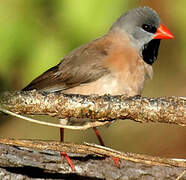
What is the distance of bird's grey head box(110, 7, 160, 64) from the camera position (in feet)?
16.1

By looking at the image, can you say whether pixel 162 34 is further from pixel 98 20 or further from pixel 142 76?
pixel 98 20

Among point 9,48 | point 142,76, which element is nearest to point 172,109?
point 9,48

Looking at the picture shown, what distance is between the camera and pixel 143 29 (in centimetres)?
509

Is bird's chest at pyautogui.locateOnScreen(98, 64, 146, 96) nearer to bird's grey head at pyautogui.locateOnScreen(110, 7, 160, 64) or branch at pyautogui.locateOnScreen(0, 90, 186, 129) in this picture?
bird's grey head at pyautogui.locateOnScreen(110, 7, 160, 64)

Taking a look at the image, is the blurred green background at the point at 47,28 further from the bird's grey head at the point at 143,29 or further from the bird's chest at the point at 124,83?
the bird's grey head at the point at 143,29

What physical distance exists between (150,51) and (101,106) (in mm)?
2540

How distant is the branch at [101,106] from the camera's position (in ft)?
8.52

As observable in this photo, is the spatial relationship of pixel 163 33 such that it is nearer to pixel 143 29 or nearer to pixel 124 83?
pixel 143 29

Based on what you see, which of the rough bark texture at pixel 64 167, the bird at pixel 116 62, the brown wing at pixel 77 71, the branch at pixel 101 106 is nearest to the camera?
the branch at pixel 101 106

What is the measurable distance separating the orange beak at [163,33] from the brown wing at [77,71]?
1.79 ft

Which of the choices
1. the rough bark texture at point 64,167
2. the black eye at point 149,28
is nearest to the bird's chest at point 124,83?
the black eye at point 149,28

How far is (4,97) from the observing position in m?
2.57

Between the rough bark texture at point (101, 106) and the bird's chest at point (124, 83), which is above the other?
the bird's chest at point (124, 83)

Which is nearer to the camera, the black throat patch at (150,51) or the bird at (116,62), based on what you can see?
the bird at (116,62)
